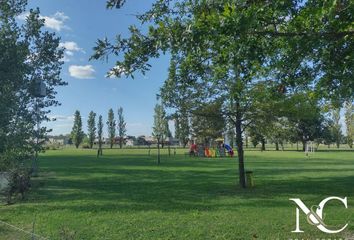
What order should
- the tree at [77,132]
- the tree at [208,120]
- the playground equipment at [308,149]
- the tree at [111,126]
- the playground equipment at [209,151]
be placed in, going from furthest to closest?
the tree at [111,126], the tree at [77,132], the playground equipment at [308,149], the playground equipment at [209,151], the tree at [208,120]

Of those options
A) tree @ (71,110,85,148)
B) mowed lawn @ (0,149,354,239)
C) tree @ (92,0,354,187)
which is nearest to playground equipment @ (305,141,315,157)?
mowed lawn @ (0,149,354,239)

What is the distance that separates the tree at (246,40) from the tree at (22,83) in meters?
8.09

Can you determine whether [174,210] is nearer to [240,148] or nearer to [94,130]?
[240,148]

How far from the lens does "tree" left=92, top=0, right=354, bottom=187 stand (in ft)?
13.8

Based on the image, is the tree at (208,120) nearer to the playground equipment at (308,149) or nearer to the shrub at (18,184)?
the shrub at (18,184)

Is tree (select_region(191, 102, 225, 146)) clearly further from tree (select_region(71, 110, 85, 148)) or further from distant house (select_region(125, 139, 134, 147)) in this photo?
distant house (select_region(125, 139, 134, 147))

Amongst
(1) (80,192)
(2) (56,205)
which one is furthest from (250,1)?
(1) (80,192)

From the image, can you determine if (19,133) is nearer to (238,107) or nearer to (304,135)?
(238,107)

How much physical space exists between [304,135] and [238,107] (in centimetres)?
7092

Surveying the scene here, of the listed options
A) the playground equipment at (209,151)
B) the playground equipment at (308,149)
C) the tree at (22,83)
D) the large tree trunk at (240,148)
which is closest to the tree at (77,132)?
the playground equipment at (308,149)

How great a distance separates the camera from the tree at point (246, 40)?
13.8 ft

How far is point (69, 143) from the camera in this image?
136m

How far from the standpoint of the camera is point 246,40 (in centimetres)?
486

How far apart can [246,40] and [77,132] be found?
119267 mm
